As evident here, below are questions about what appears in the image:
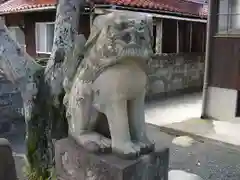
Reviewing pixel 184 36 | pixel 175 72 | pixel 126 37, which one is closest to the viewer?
pixel 126 37

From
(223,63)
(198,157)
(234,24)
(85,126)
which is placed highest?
(234,24)

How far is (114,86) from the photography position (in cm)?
185

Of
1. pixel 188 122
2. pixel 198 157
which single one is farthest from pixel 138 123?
pixel 188 122

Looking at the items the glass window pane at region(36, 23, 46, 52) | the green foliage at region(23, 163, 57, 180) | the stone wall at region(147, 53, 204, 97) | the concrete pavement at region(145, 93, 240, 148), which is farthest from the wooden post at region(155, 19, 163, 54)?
the green foliage at region(23, 163, 57, 180)

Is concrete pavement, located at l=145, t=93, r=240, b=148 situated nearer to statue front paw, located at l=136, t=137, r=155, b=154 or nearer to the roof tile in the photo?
the roof tile

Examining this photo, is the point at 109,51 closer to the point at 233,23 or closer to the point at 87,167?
the point at 87,167

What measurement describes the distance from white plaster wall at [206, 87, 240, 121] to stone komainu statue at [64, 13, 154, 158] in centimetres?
431

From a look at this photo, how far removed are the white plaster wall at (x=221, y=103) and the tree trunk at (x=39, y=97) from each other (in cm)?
407

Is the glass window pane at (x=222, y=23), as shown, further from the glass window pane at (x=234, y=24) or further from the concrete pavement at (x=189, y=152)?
the concrete pavement at (x=189, y=152)

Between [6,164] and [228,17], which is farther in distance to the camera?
[228,17]

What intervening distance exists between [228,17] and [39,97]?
14.8 feet

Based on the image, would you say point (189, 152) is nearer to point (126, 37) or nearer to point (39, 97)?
point (39, 97)

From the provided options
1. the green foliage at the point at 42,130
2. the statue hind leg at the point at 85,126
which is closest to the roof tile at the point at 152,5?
the green foliage at the point at 42,130

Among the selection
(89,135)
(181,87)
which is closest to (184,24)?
(181,87)
